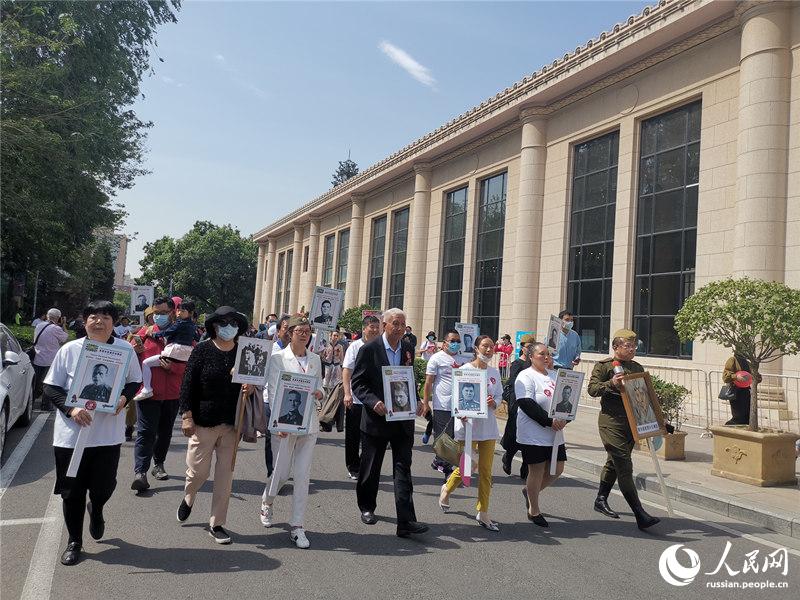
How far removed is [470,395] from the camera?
620 centimetres

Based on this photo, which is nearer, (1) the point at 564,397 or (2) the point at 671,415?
(1) the point at 564,397

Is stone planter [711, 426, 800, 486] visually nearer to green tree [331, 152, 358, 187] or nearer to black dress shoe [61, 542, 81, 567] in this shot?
black dress shoe [61, 542, 81, 567]

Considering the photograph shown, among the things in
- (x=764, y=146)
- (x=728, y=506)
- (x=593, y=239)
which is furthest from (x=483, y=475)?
(x=593, y=239)

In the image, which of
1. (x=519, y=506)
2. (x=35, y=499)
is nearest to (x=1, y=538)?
(x=35, y=499)

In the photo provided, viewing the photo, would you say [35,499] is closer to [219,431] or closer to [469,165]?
[219,431]

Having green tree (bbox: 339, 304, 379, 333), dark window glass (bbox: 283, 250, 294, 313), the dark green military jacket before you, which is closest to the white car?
the dark green military jacket

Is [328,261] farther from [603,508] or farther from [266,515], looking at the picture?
[266,515]

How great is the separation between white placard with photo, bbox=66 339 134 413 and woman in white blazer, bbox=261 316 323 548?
3.90 ft

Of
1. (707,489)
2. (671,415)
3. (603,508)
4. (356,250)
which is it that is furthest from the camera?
(356,250)

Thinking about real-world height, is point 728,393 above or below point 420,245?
below

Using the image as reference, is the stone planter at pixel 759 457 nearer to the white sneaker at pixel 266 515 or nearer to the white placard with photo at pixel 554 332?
the white placard with photo at pixel 554 332

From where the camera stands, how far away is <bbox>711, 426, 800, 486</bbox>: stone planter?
25.6 feet

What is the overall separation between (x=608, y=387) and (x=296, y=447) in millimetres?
3114

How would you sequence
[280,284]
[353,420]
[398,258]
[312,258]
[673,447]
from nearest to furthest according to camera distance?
[353,420]
[673,447]
[398,258]
[312,258]
[280,284]
